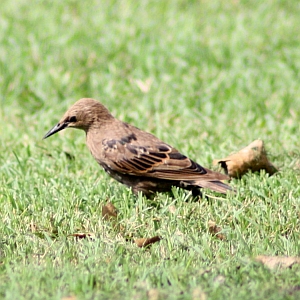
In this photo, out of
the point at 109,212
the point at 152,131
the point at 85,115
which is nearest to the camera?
the point at 109,212

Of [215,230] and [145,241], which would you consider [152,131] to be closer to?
[215,230]

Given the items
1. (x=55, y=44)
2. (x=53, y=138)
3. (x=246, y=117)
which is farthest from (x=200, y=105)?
(x=55, y=44)

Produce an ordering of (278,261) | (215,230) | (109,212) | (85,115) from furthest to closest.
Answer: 1. (85,115)
2. (109,212)
3. (215,230)
4. (278,261)

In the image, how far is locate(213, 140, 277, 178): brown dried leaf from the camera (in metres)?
6.02

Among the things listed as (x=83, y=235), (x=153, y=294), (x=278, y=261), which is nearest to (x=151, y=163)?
(x=83, y=235)

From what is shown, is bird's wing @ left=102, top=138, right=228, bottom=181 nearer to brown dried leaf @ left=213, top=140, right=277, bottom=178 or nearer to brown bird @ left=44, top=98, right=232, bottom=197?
brown bird @ left=44, top=98, right=232, bottom=197

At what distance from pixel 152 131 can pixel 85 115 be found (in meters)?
1.77

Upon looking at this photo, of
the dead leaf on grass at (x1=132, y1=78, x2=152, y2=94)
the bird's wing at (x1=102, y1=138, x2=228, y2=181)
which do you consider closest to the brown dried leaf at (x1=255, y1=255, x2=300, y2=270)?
the bird's wing at (x1=102, y1=138, x2=228, y2=181)

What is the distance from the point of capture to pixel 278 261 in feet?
13.5

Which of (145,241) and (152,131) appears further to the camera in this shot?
(152,131)

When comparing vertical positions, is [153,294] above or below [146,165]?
below

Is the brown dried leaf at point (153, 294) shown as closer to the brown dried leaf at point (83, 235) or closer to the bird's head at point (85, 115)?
the brown dried leaf at point (83, 235)

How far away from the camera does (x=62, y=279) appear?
12.5ft

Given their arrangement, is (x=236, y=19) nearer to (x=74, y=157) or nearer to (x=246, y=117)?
(x=246, y=117)
